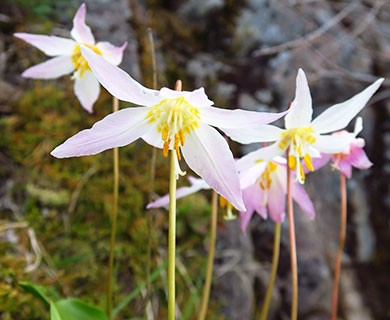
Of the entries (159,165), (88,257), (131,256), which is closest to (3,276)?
(88,257)

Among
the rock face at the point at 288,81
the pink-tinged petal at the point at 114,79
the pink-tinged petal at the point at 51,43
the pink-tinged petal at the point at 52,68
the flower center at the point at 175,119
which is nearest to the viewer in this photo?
the pink-tinged petal at the point at 114,79

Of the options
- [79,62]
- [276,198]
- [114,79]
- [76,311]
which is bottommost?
[76,311]

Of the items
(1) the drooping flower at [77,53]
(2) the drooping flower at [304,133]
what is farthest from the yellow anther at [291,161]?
(1) the drooping flower at [77,53]

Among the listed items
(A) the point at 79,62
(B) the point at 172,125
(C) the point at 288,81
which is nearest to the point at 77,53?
(A) the point at 79,62

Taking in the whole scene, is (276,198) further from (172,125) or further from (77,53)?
(77,53)

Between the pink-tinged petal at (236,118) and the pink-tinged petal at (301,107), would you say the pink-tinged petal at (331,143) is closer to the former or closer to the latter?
the pink-tinged petal at (301,107)

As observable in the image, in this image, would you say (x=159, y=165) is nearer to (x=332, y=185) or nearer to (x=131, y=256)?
(x=131, y=256)
